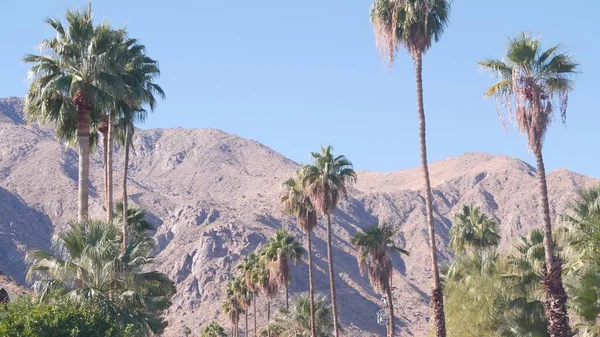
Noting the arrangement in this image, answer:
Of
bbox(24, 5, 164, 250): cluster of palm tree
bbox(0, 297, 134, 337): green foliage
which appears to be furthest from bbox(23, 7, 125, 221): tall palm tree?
bbox(0, 297, 134, 337): green foliage

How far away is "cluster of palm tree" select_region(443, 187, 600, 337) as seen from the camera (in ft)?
97.8

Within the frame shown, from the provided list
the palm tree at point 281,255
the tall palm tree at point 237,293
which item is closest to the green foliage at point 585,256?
the palm tree at point 281,255

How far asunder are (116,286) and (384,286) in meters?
33.4

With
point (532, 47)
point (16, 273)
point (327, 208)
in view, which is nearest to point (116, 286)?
point (532, 47)

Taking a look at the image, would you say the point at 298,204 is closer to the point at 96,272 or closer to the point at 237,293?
the point at 96,272

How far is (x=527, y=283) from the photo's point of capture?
36906 mm

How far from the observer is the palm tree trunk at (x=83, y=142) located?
2892 centimetres

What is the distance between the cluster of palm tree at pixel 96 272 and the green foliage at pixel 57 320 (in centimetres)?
48

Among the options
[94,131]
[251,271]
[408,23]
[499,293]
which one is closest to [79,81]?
[94,131]

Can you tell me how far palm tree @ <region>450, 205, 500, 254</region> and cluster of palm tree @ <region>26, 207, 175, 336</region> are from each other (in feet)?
140

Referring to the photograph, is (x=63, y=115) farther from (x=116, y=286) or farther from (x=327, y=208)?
(x=327, y=208)

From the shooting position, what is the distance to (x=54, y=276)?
24.5 meters

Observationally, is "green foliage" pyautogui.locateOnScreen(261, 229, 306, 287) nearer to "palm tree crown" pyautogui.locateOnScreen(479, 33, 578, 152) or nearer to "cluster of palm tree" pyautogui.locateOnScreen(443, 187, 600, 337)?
"cluster of palm tree" pyautogui.locateOnScreen(443, 187, 600, 337)

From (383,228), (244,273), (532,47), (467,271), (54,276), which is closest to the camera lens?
(54,276)
